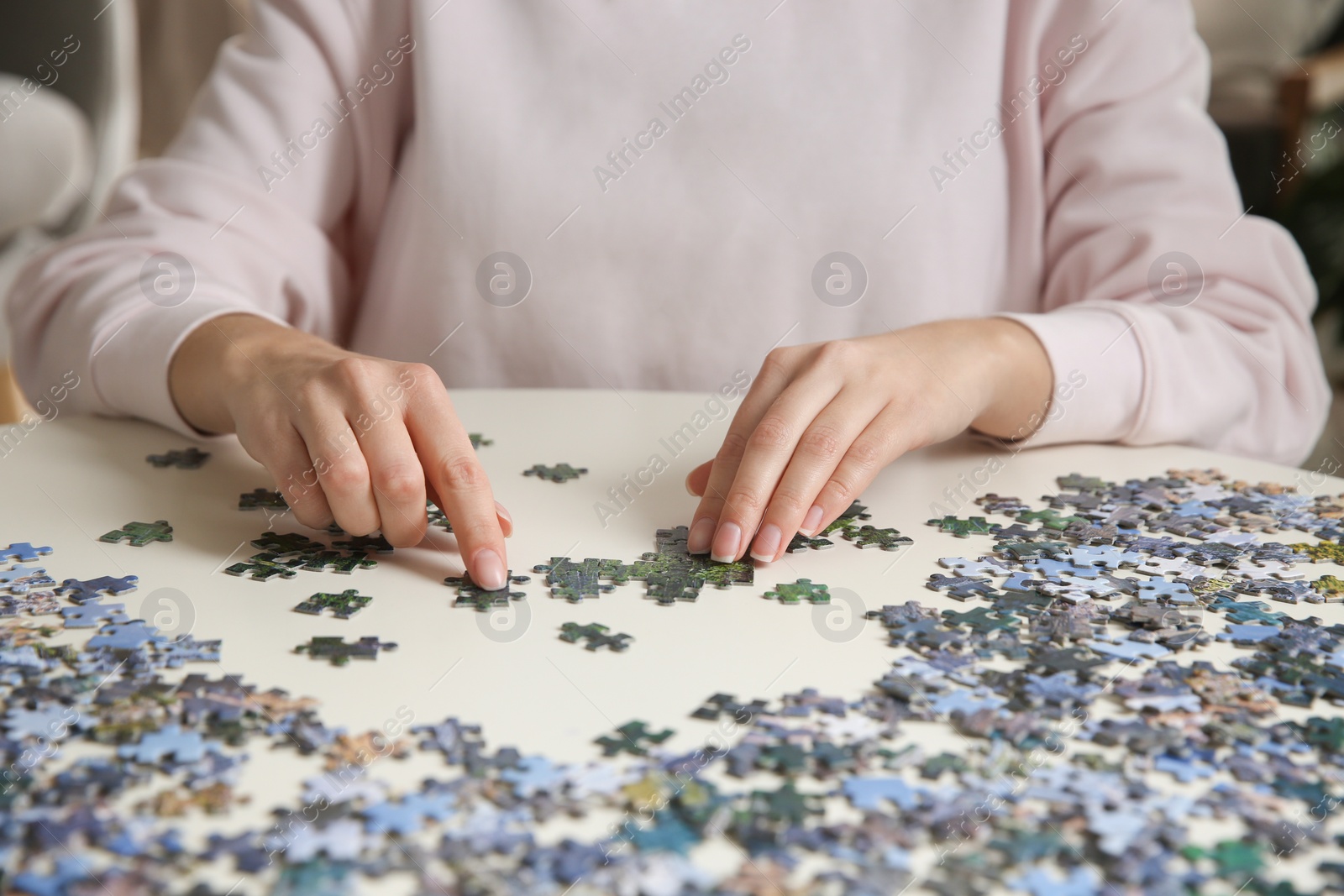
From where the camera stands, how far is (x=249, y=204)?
1.67 m

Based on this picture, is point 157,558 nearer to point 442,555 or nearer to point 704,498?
point 442,555

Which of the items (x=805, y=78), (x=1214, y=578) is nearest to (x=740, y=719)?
(x=1214, y=578)

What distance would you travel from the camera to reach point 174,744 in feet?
2.46

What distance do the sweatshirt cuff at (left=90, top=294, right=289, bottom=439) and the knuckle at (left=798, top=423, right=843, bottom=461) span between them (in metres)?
0.72

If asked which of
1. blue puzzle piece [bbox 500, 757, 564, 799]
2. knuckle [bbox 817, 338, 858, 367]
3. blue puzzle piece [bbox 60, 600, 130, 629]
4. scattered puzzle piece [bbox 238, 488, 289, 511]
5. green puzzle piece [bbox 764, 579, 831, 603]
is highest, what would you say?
knuckle [bbox 817, 338, 858, 367]

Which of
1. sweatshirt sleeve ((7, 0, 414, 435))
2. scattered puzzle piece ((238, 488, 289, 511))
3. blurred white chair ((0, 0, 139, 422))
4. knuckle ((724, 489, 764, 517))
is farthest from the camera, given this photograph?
blurred white chair ((0, 0, 139, 422))

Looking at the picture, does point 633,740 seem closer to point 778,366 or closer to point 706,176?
point 778,366

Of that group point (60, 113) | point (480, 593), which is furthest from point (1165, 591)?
point (60, 113)

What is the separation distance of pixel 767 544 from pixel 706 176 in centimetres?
83

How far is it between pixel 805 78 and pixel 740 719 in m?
1.23

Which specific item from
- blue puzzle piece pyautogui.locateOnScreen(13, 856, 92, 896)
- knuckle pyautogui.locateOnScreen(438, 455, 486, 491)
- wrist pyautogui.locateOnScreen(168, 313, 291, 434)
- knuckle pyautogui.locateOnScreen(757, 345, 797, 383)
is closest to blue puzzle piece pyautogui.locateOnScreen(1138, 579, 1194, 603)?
knuckle pyautogui.locateOnScreen(757, 345, 797, 383)

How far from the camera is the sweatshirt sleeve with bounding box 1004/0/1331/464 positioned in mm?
1532

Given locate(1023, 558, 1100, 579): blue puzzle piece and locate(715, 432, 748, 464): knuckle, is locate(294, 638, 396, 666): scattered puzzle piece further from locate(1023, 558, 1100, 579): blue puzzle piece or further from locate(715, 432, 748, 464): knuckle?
locate(1023, 558, 1100, 579): blue puzzle piece

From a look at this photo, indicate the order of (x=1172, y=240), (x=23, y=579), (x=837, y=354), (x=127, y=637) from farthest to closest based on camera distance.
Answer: (x=1172, y=240) < (x=837, y=354) < (x=23, y=579) < (x=127, y=637)
